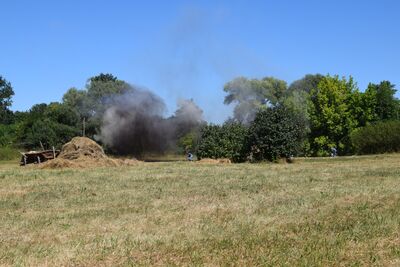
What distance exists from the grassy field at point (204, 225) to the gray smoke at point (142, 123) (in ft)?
92.0

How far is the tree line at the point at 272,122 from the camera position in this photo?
34.8m

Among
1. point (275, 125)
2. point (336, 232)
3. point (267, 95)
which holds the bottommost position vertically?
point (336, 232)

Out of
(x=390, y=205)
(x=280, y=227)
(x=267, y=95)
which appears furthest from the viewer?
(x=267, y=95)

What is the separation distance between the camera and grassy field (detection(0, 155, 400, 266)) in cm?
643

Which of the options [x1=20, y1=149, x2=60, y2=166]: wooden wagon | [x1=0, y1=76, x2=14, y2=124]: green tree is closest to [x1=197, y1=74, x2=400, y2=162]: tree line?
[x1=20, y1=149, x2=60, y2=166]: wooden wagon

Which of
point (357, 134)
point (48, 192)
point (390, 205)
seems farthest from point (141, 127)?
point (390, 205)

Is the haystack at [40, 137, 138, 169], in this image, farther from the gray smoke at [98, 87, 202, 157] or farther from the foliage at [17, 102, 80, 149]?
the foliage at [17, 102, 80, 149]

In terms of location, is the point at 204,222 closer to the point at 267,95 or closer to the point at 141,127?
the point at 141,127

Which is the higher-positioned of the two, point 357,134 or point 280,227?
point 357,134

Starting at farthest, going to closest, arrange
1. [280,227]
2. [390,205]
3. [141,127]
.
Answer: [141,127] < [390,205] < [280,227]

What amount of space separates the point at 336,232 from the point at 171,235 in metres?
2.42

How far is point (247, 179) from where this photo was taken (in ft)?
56.1

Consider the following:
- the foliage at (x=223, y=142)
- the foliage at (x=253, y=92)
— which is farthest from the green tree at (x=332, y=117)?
the foliage at (x=223, y=142)

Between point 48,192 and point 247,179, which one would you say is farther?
point 247,179
